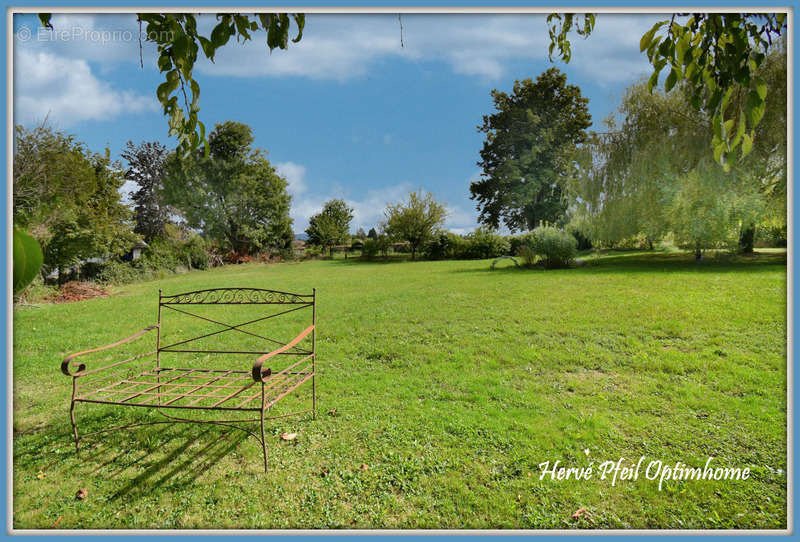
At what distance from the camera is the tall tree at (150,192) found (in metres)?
7.96

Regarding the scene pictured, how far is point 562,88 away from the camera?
30.2 ft

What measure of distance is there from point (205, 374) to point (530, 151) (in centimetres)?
759

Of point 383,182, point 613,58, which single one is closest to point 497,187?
point 383,182

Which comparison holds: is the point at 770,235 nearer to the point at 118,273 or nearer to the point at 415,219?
the point at 118,273

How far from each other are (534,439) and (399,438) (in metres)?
0.75

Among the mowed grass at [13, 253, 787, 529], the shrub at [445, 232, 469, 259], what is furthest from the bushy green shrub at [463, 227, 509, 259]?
the mowed grass at [13, 253, 787, 529]

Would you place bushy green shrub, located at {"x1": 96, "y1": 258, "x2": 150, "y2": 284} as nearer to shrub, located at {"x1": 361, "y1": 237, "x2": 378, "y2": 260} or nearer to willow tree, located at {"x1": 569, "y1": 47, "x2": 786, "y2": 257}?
shrub, located at {"x1": 361, "y1": 237, "x2": 378, "y2": 260}

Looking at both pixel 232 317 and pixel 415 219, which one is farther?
pixel 415 219

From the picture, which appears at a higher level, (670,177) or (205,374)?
(670,177)

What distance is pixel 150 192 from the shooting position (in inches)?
376

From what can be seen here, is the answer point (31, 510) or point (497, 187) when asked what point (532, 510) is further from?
point (497, 187)

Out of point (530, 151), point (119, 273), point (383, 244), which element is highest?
point (530, 151)

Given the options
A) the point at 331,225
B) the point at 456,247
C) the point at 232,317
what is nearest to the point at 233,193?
the point at 232,317

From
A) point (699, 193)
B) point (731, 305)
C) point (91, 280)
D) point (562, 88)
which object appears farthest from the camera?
point (562, 88)
